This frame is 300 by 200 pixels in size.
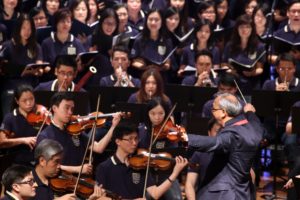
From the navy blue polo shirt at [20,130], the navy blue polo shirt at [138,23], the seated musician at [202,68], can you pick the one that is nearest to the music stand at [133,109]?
the navy blue polo shirt at [20,130]

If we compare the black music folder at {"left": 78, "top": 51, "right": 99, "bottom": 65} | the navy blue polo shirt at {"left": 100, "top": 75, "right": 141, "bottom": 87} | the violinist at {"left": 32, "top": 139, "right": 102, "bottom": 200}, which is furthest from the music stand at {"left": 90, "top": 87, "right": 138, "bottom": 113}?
the violinist at {"left": 32, "top": 139, "right": 102, "bottom": 200}

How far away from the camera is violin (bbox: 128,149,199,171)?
671 centimetres

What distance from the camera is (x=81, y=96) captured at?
7.58 m

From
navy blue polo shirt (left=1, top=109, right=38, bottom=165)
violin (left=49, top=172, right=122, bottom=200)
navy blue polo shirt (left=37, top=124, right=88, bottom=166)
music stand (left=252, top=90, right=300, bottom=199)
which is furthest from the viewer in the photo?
music stand (left=252, top=90, right=300, bottom=199)

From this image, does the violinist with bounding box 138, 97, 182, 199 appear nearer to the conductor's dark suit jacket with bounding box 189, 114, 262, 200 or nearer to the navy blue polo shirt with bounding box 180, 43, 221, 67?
the conductor's dark suit jacket with bounding box 189, 114, 262, 200

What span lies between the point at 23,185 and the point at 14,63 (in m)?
3.41

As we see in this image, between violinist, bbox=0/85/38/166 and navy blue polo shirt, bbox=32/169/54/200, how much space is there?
1540mm

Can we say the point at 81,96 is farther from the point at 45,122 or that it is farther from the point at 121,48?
the point at 121,48

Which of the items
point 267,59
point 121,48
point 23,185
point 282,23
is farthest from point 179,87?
point 23,185

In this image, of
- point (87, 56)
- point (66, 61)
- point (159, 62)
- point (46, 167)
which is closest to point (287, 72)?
point (159, 62)

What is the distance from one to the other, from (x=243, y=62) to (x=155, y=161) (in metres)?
2.65

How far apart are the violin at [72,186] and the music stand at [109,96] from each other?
5.38ft

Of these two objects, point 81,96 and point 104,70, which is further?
point 104,70

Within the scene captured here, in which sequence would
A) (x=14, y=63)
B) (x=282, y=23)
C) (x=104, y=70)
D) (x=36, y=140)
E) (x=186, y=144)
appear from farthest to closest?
(x=282, y=23) < (x=104, y=70) < (x=14, y=63) < (x=36, y=140) < (x=186, y=144)
